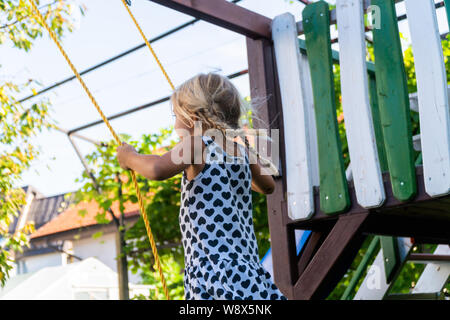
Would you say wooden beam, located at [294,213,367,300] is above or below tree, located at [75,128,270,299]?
below

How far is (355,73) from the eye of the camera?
2688mm

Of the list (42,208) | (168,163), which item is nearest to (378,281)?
(168,163)

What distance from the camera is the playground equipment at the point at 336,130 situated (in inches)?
96.9

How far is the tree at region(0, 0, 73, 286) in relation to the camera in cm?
404

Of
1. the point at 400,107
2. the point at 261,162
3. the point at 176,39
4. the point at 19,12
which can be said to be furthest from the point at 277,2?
the point at 261,162

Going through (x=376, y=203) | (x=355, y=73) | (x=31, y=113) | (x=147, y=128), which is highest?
(x=147, y=128)

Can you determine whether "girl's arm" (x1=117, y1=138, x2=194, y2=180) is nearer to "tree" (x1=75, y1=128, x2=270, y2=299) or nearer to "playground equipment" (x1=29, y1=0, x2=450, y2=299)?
"playground equipment" (x1=29, y1=0, x2=450, y2=299)

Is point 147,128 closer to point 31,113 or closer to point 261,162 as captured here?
point 31,113

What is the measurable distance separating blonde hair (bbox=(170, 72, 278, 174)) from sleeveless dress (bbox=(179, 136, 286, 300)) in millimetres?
71

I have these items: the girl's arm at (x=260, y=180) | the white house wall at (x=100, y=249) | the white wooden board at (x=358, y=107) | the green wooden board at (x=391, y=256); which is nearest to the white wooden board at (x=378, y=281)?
the green wooden board at (x=391, y=256)

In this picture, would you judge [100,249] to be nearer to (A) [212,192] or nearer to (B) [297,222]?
(B) [297,222]

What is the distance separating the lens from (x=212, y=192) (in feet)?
5.68

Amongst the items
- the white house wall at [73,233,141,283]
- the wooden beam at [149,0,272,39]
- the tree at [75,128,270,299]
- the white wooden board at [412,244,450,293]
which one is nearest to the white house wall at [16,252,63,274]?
the white house wall at [73,233,141,283]

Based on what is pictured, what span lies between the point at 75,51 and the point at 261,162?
13.5ft
